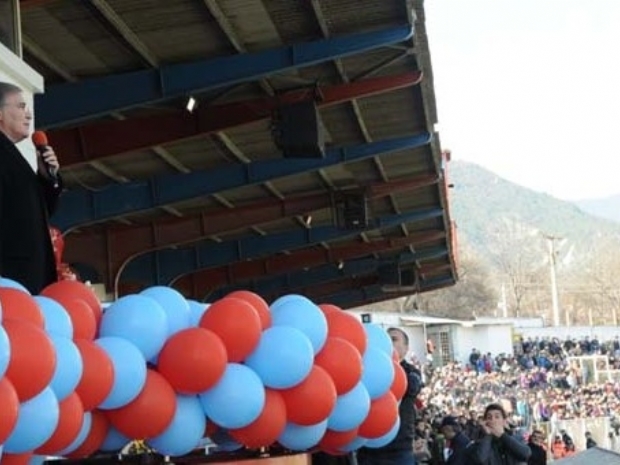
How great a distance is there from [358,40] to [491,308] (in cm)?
8813

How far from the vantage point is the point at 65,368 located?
3.31 meters

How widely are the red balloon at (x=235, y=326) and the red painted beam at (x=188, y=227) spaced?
47.6ft

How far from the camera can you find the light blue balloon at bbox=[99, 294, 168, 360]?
380 centimetres

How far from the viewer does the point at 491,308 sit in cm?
9788

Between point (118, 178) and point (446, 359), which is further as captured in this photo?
point (446, 359)

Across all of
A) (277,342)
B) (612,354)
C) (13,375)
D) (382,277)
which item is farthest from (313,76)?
(612,354)

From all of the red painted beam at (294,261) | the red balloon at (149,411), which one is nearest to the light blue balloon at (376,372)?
the red balloon at (149,411)

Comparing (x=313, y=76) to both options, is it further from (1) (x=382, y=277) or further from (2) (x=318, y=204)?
(1) (x=382, y=277)

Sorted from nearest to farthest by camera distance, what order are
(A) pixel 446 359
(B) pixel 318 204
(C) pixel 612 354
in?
(B) pixel 318 204 < (C) pixel 612 354 < (A) pixel 446 359

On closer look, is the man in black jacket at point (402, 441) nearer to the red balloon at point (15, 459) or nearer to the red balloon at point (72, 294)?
the red balloon at point (72, 294)

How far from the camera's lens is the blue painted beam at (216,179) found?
611 inches

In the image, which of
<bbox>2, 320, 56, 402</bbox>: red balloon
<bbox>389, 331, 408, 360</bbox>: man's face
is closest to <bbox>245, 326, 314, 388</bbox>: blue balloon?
<bbox>2, 320, 56, 402</bbox>: red balloon

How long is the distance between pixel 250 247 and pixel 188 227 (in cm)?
376

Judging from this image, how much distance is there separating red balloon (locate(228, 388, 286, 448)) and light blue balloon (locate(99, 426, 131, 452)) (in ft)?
1.27
